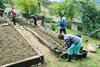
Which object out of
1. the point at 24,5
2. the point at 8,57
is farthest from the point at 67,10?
the point at 8,57

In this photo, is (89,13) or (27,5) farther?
(27,5)

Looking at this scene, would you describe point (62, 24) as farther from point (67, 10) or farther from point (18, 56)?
point (67, 10)

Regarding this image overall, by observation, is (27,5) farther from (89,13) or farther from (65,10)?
(89,13)

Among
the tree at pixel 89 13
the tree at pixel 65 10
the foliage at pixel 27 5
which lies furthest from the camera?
the foliage at pixel 27 5

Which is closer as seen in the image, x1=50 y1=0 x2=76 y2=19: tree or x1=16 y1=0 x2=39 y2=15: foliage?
x1=50 y1=0 x2=76 y2=19: tree

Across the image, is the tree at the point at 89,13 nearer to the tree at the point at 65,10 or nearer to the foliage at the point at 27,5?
the tree at the point at 65,10

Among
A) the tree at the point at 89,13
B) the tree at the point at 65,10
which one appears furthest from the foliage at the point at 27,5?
the tree at the point at 89,13

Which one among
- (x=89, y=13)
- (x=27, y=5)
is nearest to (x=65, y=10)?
(x=89, y=13)

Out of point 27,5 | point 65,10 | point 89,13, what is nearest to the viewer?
point 89,13

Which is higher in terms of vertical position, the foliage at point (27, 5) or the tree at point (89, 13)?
the foliage at point (27, 5)

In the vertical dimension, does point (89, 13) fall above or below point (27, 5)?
below

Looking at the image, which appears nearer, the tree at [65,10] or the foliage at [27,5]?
the tree at [65,10]

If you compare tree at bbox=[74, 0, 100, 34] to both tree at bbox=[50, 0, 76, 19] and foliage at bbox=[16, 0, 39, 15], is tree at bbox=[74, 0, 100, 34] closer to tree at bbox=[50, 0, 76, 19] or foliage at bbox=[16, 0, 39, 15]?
tree at bbox=[50, 0, 76, 19]

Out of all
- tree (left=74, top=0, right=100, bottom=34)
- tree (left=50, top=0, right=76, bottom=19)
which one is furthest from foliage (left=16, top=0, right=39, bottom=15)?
tree (left=74, top=0, right=100, bottom=34)
